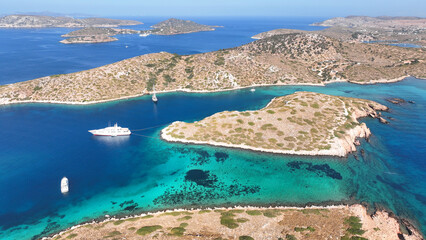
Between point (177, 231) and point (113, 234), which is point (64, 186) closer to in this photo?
point (113, 234)

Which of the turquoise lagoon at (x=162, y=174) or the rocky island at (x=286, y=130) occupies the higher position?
the rocky island at (x=286, y=130)

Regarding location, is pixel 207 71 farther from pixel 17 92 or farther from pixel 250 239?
pixel 250 239

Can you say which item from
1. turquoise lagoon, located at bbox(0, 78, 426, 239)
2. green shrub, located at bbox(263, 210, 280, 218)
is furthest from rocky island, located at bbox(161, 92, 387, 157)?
green shrub, located at bbox(263, 210, 280, 218)

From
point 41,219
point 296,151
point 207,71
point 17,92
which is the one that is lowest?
point 41,219

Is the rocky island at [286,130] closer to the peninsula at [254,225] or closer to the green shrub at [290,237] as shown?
the peninsula at [254,225]

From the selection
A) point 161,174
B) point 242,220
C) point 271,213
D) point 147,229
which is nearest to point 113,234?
point 147,229

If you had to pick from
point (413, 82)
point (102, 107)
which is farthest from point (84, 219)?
point (413, 82)

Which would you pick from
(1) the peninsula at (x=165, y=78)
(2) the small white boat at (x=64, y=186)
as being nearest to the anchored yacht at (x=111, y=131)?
(2) the small white boat at (x=64, y=186)
